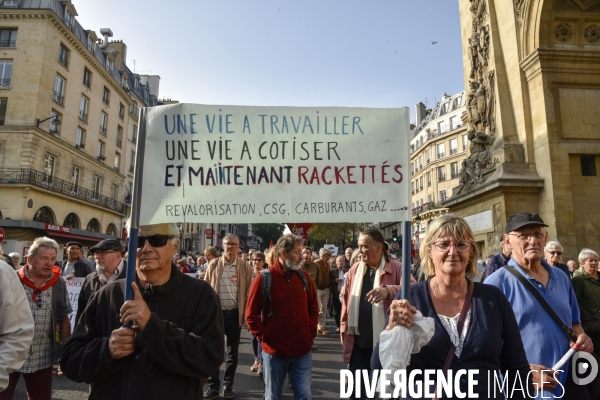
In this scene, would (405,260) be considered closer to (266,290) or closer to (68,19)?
(266,290)

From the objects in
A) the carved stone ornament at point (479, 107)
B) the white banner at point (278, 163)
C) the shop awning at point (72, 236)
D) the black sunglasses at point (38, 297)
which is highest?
the carved stone ornament at point (479, 107)

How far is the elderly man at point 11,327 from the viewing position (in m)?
2.24

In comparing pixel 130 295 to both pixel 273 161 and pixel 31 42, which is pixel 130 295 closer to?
pixel 273 161

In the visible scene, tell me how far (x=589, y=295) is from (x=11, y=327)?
16.9ft

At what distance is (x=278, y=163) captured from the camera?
2.35 metres

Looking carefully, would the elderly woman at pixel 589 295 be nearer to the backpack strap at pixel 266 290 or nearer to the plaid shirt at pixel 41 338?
the backpack strap at pixel 266 290

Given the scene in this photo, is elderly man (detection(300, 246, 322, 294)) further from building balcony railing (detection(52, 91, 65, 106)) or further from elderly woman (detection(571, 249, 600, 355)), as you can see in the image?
building balcony railing (detection(52, 91, 65, 106))

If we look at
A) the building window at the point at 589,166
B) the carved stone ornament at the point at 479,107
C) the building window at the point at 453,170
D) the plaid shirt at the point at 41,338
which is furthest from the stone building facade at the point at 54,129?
the building window at the point at 453,170

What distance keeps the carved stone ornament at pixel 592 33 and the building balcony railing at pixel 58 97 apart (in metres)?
31.6

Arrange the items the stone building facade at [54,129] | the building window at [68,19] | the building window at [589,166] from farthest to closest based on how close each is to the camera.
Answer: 1. the building window at [68,19]
2. the stone building facade at [54,129]
3. the building window at [589,166]

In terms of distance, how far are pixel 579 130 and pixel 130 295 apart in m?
11.9

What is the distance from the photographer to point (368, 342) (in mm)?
3715

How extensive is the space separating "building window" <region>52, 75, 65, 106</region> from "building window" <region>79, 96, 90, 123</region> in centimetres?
254

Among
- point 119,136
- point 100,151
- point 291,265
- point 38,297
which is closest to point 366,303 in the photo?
point 291,265
